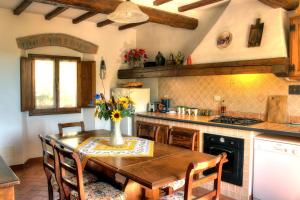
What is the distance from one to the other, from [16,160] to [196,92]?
3242 mm

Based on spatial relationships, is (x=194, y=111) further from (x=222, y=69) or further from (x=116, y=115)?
(x=116, y=115)

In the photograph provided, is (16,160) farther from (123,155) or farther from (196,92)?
(196,92)

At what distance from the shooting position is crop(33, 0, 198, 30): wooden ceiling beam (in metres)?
3.11

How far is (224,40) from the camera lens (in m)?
3.68

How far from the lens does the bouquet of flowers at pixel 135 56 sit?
5.32 meters

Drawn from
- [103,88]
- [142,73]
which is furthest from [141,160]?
[103,88]

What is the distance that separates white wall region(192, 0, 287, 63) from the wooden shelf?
0.09m

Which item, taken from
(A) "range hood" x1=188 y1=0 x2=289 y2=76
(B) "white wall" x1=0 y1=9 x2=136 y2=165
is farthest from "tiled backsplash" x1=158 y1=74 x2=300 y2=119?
(B) "white wall" x1=0 y1=9 x2=136 y2=165

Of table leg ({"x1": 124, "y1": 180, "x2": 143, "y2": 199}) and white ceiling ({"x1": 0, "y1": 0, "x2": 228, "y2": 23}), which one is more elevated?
white ceiling ({"x1": 0, "y1": 0, "x2": 228, "y2": 23})

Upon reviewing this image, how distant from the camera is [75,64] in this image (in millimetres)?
5027

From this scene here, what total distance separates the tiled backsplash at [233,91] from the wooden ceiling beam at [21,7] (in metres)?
2.66

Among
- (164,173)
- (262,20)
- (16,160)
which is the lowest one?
(16,160)

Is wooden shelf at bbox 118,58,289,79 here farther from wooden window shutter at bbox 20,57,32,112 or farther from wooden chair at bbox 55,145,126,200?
wooden chair at bbox 55,145,126,200

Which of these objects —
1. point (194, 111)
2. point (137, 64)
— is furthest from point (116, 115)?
point (137, 64)
